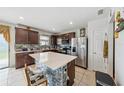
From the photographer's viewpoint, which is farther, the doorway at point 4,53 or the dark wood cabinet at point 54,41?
the dark wood cabinet at point 54,41

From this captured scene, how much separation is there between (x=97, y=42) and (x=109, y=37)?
636 mm

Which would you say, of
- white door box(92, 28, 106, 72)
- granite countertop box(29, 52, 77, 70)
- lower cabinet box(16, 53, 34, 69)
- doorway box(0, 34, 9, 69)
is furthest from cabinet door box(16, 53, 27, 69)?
white door box(92, 28, 106, 72)

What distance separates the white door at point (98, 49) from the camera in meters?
4.04

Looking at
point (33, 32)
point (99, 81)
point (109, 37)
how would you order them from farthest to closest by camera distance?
point (33, 32), point (109, 37), point (99, 81)

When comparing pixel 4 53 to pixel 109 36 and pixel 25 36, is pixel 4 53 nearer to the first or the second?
pixel 25 36

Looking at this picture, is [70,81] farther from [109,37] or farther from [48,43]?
[48,43]

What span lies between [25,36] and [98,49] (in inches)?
153

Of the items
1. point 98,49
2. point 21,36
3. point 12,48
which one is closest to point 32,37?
point 21,36

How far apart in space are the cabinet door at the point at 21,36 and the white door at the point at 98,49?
362 centimetres

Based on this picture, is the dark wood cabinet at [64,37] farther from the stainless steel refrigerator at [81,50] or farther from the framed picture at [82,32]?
the stainless steel refrigerator at [81,50]

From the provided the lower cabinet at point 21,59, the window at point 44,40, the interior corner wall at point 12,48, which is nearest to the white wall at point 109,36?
the lower cabinet at point 21,59

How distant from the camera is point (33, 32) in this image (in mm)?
6160

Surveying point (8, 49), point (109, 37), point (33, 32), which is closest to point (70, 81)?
point (109, 37)
